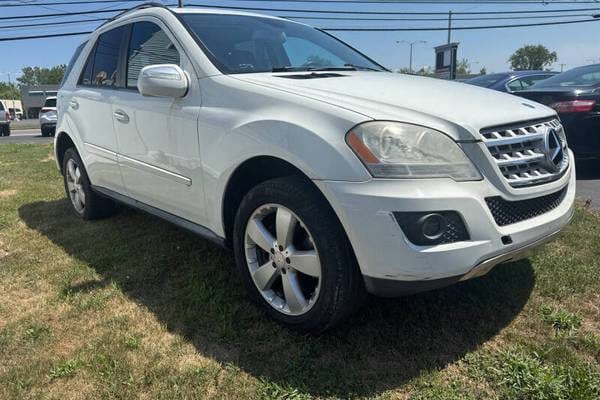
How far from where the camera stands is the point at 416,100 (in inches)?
97.0

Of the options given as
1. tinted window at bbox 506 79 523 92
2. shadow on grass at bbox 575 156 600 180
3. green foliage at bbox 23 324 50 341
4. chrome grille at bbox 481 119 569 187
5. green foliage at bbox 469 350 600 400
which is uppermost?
chrome grille at bbox 481 119 569 187

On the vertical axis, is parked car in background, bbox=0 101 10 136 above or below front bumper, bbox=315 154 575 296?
below

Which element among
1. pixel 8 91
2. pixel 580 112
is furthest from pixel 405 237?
pixel 8 91

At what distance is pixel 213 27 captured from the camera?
334 centimetres

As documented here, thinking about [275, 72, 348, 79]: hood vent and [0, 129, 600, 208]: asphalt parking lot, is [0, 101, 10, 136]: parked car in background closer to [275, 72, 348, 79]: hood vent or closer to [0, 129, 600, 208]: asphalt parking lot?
[0, 129, 600, 208]: asphalt parking lot

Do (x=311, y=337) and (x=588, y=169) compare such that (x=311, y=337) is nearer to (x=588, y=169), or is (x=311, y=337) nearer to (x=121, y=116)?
(x=121, y=116)

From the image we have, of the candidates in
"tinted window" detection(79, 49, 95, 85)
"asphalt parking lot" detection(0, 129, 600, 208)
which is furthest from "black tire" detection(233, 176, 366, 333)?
"asphalt parking lot" detection(0, 129, 600, 208)

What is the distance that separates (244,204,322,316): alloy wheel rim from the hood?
609 mm

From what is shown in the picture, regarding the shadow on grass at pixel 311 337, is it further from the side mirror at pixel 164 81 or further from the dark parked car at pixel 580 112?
the dark parked car at pixel 580 112

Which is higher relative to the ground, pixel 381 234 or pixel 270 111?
pixel 270 111

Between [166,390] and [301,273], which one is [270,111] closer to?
[301,273]

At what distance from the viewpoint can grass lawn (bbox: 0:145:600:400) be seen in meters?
2.25

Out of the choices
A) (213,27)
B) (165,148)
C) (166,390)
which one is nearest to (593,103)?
(213,27)

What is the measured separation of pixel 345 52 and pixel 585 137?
333cm
